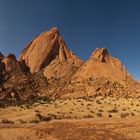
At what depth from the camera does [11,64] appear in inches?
3034

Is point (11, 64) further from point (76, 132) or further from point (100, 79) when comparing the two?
point (76, 132)

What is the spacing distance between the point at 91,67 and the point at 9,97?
81.9ft

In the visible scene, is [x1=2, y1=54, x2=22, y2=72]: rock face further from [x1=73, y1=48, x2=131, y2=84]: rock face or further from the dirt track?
the dirt track

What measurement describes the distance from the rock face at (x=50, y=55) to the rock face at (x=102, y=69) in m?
5.67

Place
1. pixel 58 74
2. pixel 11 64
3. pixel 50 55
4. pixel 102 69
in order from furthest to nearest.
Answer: pixel 50 55 → pixel 11 64 → pixel 58 74 → pixel 102 69

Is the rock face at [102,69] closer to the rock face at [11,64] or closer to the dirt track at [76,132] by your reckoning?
the rock face at [11,64]

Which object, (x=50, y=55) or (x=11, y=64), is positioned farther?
(x=50, y=55)

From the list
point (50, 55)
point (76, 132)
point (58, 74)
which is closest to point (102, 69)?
point (58, 74)

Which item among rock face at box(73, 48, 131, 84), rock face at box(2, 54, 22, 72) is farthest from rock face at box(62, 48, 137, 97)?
rock face at box(2, 54, 22, 72)

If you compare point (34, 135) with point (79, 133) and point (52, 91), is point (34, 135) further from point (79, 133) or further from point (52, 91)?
point (52, 91)

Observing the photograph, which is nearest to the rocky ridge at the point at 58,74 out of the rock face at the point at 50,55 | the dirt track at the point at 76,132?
the rock face at the point at 50,55

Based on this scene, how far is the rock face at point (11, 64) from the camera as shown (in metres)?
75.9

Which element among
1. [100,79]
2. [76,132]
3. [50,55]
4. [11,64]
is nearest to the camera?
[76,132]

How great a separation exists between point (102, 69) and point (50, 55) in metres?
Result: 21.2
